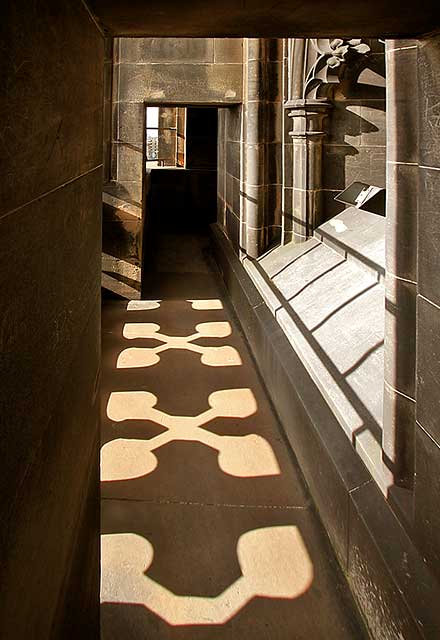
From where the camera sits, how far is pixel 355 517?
208cm

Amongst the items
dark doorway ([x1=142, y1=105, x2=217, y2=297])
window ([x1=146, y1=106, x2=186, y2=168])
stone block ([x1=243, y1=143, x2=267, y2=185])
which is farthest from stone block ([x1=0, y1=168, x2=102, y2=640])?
window ([x1=146, y1=106, x2=186, y2=168])

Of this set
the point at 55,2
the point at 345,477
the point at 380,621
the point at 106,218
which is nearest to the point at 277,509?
the point at 345,477

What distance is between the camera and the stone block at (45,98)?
771mm

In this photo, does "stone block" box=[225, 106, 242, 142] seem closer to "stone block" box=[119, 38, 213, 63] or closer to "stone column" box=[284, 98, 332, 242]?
"stone block" box=[119, 38, 213, 63]

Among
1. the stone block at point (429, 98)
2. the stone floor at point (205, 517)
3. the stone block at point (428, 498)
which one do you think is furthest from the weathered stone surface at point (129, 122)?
the stone block at point (428, 498)

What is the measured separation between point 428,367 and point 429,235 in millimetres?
330

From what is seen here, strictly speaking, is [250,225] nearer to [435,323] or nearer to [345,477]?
[345,477]

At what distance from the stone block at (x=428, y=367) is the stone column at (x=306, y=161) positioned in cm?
367

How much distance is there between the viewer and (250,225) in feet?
19.2

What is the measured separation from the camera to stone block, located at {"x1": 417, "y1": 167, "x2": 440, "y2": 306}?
150 centimetres

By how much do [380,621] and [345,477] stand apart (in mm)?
525

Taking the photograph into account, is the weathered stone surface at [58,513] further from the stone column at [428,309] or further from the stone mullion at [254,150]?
the stone mullion at [254,150]

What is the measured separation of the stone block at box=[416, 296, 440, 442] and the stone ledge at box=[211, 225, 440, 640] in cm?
41

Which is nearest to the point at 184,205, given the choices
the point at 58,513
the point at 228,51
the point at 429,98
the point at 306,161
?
the point at 228,51
